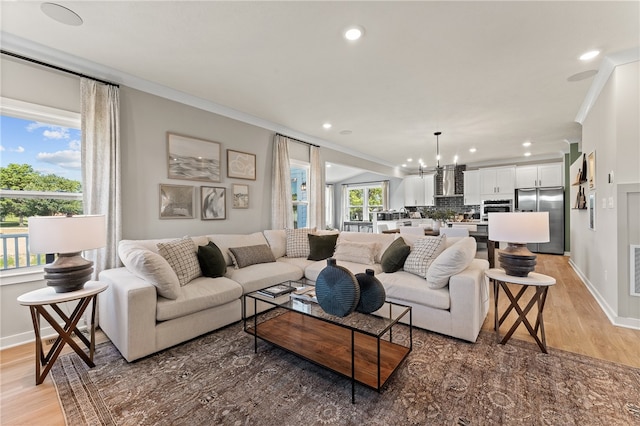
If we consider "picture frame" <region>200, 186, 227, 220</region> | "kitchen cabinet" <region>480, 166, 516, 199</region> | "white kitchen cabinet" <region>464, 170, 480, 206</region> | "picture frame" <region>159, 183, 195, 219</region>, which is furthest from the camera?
"white kitchen cabinet" <region>464, 170, 480, 206</region>

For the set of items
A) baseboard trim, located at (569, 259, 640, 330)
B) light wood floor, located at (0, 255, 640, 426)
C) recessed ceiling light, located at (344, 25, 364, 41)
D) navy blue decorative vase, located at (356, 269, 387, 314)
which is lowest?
light wood floor, located at (0, 255, 640, 426)

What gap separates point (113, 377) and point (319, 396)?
1544 mm

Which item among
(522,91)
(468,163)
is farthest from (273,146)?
(468,163)

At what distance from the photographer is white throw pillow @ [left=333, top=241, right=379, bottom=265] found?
3.60 meters

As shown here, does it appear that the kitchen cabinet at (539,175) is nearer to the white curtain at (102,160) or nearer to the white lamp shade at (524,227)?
the white lamp shade at (524,227)

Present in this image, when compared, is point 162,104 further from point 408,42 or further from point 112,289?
point 408,42

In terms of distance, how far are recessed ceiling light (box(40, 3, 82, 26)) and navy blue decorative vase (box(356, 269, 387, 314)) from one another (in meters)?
3.02

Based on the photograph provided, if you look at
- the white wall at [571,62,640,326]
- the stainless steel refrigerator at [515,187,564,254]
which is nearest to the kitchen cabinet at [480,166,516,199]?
the stainless steel refrigerator at [515,187,564,254]

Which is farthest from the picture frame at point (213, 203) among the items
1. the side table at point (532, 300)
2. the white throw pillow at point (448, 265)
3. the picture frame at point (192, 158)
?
the side table at point (532, 300)

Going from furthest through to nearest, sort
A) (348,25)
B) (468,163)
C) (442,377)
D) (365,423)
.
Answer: (468,163) → (348,25) → (442,377) → (365,423)

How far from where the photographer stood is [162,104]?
3359mm

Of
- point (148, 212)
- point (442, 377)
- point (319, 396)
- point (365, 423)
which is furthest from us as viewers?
point (148, 212)

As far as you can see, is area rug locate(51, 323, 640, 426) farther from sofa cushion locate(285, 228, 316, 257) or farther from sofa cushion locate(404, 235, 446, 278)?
sofa cushion locate(285, 228, 316, 257)

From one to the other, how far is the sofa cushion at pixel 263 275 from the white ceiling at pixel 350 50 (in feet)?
7.36
